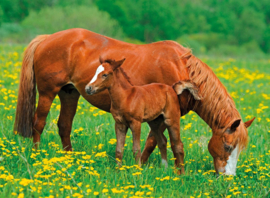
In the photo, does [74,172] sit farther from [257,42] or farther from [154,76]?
[257,42]

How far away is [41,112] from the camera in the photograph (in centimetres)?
586

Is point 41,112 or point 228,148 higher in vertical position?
point 228,148

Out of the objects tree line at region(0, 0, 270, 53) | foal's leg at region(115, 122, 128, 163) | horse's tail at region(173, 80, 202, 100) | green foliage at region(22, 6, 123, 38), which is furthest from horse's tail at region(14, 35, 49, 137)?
green foliage at region(22, 6, 123, 38)

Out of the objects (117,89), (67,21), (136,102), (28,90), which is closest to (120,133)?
(136,102)

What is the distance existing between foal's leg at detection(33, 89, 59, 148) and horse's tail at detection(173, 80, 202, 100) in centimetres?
198

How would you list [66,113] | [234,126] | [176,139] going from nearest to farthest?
1. [234,126]
2. [176,139]
3. [66,113]

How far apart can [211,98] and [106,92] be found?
1460 mm

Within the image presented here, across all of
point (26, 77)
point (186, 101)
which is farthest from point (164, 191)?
point (26, 77)

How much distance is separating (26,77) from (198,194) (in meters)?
3.32

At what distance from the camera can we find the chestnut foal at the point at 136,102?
4434 millimetres

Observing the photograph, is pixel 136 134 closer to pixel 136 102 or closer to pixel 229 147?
pixel 136 102

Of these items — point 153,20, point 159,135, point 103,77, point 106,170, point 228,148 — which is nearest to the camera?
point 103,77

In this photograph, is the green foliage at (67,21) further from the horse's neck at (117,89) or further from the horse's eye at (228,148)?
the horse's eye at (228,148)

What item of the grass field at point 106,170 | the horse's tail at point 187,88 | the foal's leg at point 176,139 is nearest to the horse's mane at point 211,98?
the horse's tail at point 187,88
